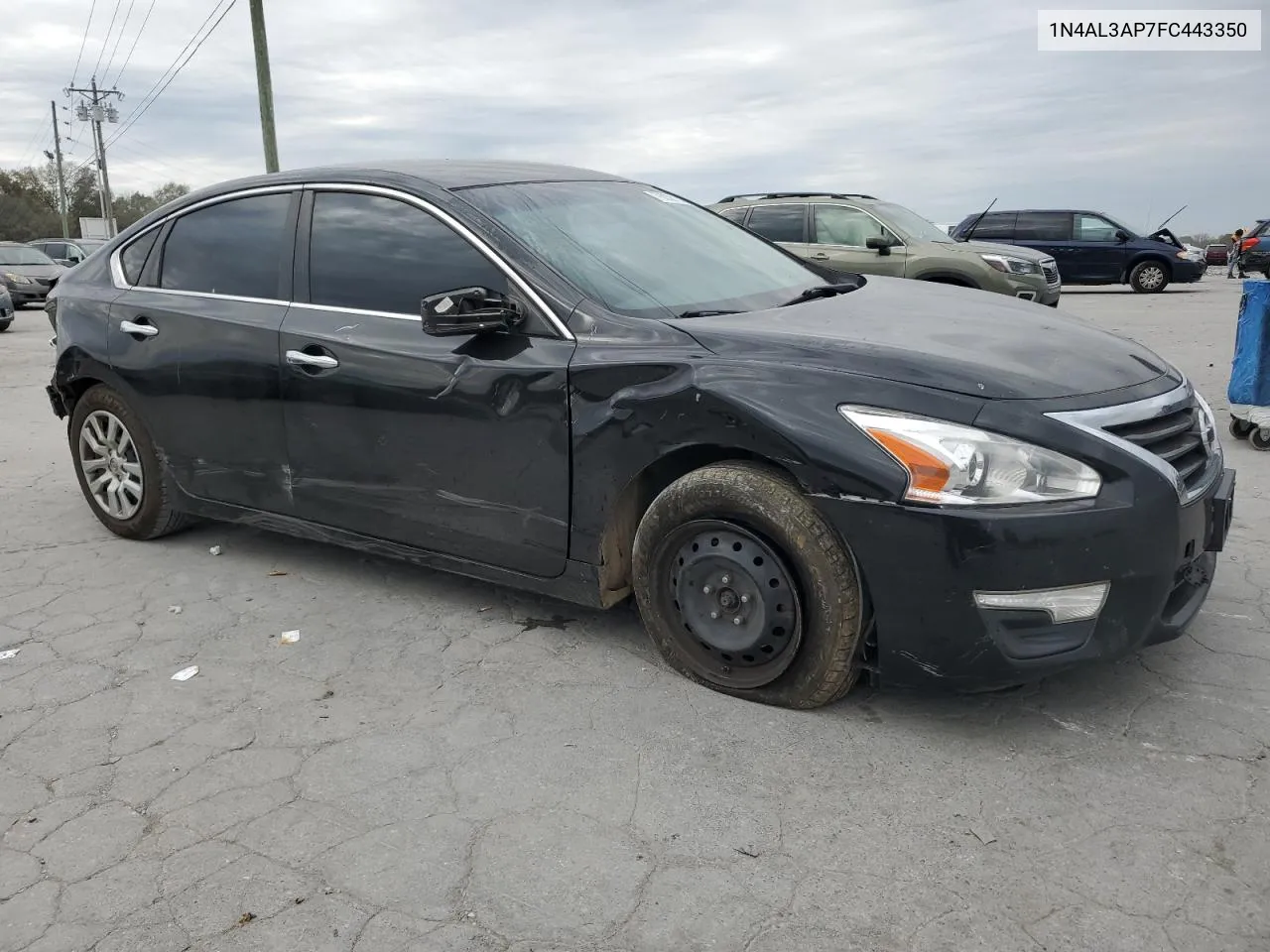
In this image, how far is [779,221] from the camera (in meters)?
12.9

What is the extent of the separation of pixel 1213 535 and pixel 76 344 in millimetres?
4630

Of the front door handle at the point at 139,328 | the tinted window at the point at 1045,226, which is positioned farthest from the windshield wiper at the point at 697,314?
the tinted window at the point at 1045,226

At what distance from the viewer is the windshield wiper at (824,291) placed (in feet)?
12.6

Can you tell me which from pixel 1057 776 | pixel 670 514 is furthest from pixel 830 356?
pixel 1057 776

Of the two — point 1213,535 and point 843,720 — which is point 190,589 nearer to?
point 843,720

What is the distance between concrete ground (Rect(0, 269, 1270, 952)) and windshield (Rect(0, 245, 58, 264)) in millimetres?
22539

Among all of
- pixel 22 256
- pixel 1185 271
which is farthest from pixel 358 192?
pixel 22 256

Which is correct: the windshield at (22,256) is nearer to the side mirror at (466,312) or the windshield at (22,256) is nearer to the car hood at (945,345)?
the side mirror at (466,312)

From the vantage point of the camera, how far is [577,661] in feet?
11.8

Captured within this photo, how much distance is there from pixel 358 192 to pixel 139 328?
4.32ft

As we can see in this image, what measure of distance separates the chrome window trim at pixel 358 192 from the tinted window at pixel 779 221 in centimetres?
891

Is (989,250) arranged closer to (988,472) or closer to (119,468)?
(119,468)

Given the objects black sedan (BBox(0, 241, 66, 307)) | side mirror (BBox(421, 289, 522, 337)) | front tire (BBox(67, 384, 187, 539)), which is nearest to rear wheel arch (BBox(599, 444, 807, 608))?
side mirror (BBox(421, 289, 522, 337))

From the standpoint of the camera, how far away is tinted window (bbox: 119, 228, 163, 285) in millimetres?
4746
